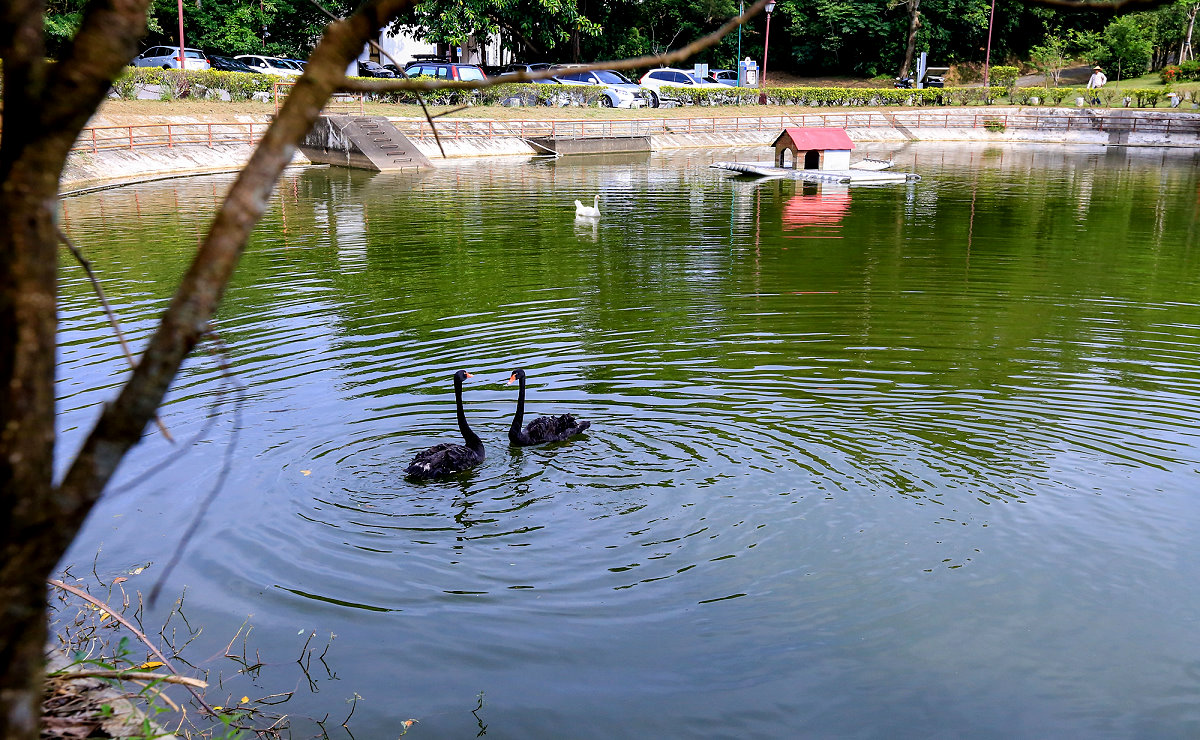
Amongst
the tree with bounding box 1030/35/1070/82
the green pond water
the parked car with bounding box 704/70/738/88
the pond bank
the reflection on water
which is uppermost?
the tree with bounding box 1030/35/1070/82

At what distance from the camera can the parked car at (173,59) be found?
142 feet

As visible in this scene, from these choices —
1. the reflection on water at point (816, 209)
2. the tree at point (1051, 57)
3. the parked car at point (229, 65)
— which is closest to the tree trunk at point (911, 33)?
the tree at point (1051, 57)

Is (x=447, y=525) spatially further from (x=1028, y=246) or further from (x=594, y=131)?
(x=594, y=131)

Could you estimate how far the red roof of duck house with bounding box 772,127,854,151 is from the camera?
3231 cm

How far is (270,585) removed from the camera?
255 inches

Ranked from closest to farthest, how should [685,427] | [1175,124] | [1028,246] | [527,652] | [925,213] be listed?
[527,652], [685,427], [1028,246], [925,213], [1175,124]

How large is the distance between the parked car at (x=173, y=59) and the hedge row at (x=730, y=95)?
3.69m

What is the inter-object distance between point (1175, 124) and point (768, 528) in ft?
172

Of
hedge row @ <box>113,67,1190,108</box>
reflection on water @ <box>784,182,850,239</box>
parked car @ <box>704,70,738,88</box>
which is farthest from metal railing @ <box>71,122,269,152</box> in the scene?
parked car @ <box>704,70,738,88</box>

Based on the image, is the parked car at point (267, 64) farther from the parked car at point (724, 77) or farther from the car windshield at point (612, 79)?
the parked car at point (724, 77)

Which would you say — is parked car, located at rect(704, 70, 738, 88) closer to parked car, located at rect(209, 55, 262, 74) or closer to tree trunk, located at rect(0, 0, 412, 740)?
parked car, located at rect(209, 55, 262, 74)

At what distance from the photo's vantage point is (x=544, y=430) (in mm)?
8609

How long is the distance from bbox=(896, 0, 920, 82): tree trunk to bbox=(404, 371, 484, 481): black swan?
62.1m

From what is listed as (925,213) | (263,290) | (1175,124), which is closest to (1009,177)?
(925,213)
